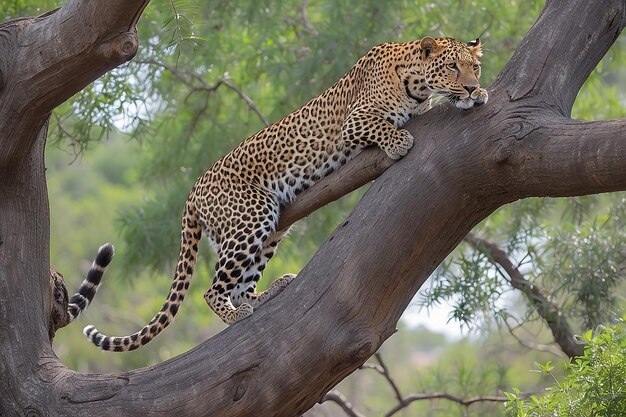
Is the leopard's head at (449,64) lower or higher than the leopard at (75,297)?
higher

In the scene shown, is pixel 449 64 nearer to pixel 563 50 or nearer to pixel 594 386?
pixel 563 50

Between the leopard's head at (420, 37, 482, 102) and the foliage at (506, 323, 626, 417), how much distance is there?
71.1 inches

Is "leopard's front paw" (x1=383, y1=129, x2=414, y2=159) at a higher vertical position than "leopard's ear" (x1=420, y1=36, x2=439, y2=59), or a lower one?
lower

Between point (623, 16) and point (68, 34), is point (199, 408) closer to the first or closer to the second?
point (68, 34)

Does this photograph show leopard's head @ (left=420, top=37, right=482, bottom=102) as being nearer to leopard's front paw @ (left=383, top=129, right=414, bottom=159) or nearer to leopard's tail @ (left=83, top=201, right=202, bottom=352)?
leopard's front paw @ (left=383, top=129, right=414, bottom=159)

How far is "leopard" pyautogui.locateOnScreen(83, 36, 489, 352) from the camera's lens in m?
7.31

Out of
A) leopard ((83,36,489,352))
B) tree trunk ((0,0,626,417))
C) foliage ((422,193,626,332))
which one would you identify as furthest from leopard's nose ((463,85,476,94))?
foliage ((422,193,626,332))

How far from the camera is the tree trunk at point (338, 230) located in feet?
19.2

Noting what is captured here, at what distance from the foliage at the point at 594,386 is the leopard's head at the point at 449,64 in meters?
1.81

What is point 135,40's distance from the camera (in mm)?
5598

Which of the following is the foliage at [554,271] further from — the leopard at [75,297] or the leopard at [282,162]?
the leopard at [75,297]

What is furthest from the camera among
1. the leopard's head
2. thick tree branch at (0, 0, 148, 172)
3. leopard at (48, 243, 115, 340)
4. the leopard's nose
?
leopard at (48, 243, 115, 340)

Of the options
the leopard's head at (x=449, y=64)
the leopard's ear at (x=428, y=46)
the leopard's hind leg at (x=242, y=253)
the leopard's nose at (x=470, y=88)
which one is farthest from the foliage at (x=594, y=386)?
the leopard's ear at (x=428, y=46)

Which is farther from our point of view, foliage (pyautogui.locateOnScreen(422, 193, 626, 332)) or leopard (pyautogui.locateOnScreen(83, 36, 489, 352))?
foliage (pyautogui.locateOnScreen(422, 193, 626, 332))
